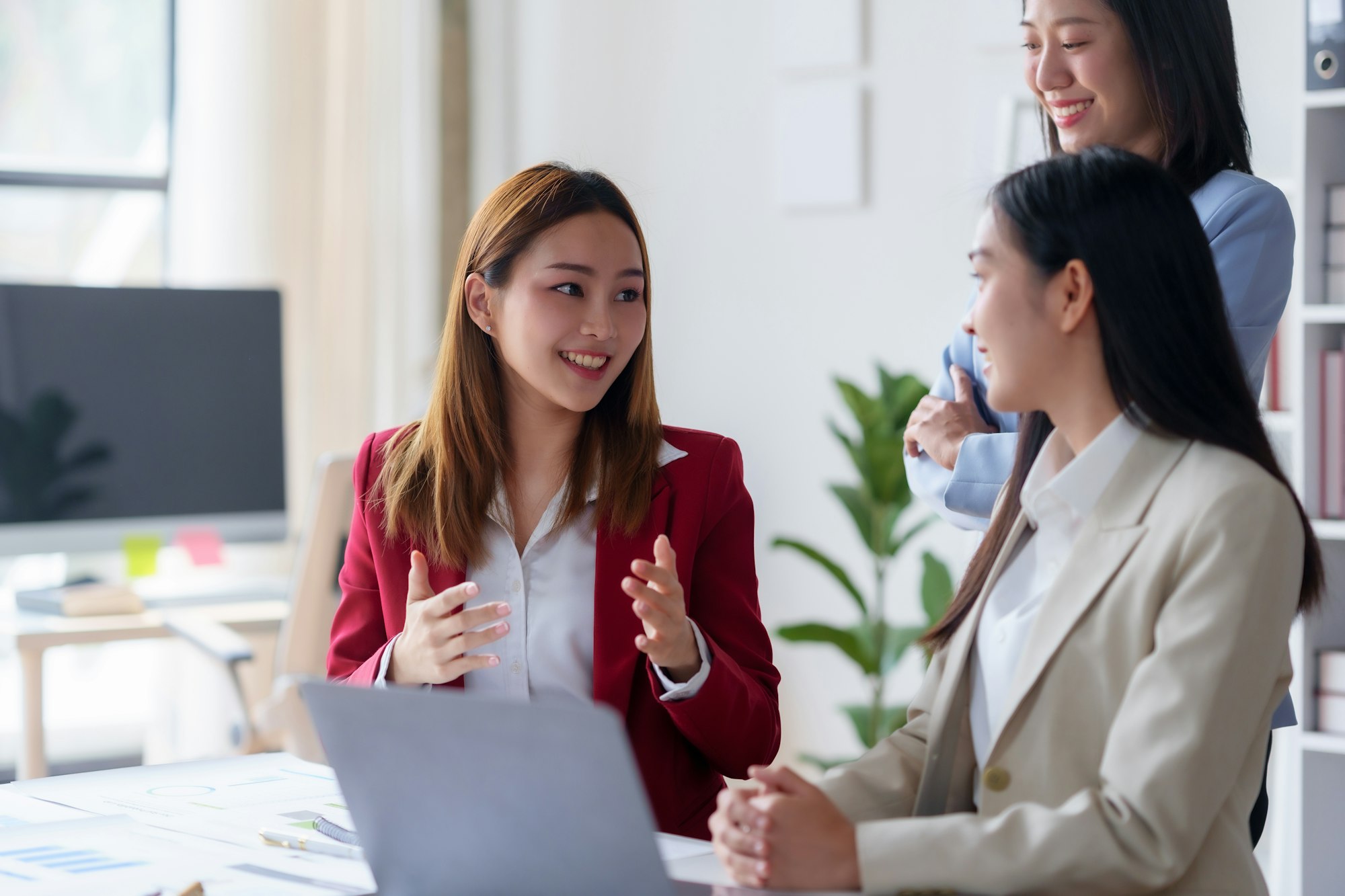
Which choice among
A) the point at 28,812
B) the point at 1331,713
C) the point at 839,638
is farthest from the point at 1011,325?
the point at 839,638

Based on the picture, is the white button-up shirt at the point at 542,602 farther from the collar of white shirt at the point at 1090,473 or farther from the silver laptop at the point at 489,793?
the collar of white shirt at the point at 1090,473

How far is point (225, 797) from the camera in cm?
140

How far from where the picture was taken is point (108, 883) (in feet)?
3.59

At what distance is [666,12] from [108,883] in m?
3.40

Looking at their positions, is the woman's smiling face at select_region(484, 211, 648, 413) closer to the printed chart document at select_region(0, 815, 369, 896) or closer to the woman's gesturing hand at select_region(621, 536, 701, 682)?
the woman's gesturing hand at select_region(621, 536, 701, 682)

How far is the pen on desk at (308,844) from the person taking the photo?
3.88 feet

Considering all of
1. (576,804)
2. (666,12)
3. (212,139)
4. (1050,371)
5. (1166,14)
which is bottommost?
(576,804)

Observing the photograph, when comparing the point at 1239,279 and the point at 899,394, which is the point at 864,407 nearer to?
the point at 899,394

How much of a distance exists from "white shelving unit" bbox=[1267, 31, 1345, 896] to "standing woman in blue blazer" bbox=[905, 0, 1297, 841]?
3.86 ft

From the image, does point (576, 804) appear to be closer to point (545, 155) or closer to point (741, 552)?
point (741, 552)

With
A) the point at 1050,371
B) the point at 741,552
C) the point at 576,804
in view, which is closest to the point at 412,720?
the point at 576,804

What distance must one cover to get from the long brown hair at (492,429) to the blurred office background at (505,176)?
76.1 inches

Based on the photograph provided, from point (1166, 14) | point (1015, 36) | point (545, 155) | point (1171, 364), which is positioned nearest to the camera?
point (1171, 364)

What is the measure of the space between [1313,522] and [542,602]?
64.8 inches
